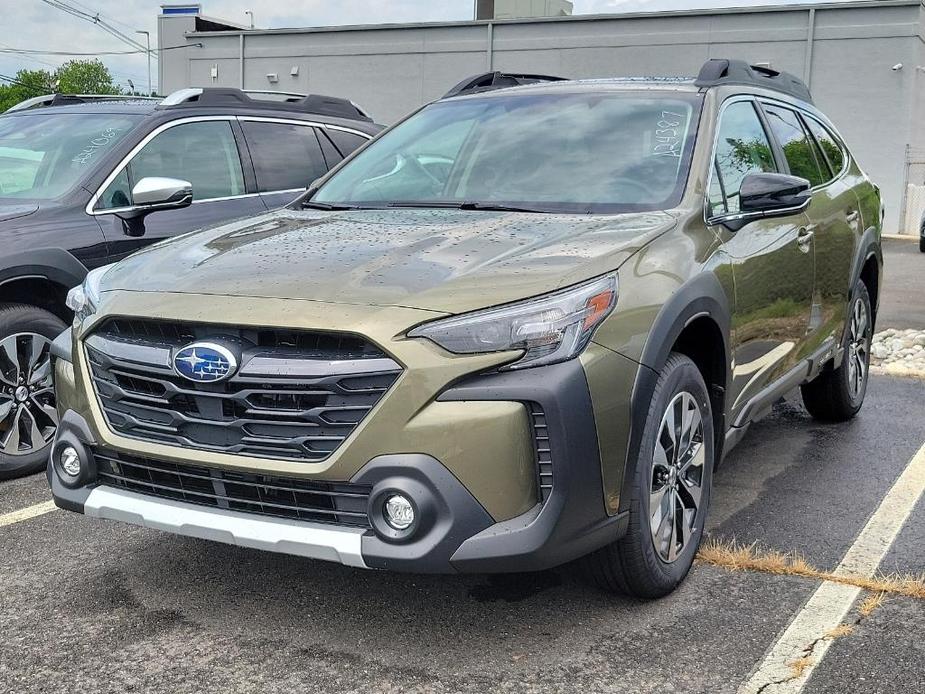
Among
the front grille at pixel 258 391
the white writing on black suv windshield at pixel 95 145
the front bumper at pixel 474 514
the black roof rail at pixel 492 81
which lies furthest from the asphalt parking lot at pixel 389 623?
the black roof rail at pixel 492 81

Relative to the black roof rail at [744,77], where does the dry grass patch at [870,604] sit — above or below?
below

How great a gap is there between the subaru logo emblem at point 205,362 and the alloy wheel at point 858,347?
3.95 metres

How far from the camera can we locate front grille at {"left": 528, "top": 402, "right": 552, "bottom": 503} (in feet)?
9.38

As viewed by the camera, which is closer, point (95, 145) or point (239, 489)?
point (239, 489)

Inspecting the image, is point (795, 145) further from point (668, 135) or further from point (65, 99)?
point (65, 99)

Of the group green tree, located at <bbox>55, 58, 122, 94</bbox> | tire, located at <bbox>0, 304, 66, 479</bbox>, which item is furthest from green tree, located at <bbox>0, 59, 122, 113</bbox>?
tire, located at <bbox>0, 304, 66, 479</bbox>

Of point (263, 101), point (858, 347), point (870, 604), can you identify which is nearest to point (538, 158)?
point (870, 604)

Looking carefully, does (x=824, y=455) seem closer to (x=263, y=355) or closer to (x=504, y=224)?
(x=504, y=224)

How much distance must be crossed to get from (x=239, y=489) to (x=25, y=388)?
7.57 ft

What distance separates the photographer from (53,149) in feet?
18.3

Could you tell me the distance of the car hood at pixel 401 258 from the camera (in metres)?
3.00

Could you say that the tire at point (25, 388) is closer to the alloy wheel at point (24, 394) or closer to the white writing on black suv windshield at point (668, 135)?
the alloy wheel at point (24, 394)

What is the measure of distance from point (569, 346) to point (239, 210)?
3.40 meters

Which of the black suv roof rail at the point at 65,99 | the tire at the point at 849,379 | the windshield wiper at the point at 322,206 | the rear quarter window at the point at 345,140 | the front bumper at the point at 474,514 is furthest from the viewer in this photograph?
the rear quarter window at the point at 345,140
